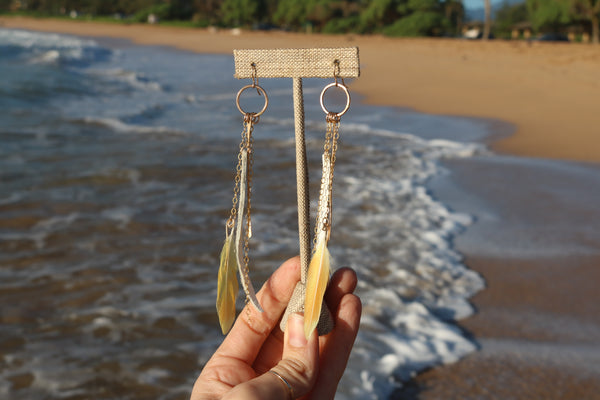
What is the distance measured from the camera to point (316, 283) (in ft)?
5.24

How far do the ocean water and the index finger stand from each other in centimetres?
186

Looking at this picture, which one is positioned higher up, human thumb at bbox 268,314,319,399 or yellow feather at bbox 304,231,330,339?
yellow feather at bbox 304,231,330,339

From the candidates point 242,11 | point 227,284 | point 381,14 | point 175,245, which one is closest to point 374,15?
point 381,14

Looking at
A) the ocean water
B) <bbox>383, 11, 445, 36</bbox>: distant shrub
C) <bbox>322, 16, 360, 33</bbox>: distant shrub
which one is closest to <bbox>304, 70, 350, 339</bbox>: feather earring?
the ocean water

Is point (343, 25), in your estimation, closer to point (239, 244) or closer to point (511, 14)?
point (511, 14)

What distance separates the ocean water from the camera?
3.93 m

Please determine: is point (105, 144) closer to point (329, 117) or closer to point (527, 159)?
point (527, 159)

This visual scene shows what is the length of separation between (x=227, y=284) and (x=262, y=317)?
0.24 metres

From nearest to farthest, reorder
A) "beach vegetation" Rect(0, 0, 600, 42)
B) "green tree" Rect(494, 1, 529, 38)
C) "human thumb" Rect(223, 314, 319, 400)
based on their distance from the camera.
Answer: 1. "human thumb" Rect(223, 314, 319, 400)
2. "beach vegetation" Rect(0, 0, 600, 42)
3. "green tree" Rect(494, 1, 529, 38)

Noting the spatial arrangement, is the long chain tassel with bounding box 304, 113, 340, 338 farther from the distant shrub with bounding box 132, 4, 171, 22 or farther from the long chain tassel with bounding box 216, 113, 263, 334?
the distant shrub with bounding box 132, 4, 171, 22

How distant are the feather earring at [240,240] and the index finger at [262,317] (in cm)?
10

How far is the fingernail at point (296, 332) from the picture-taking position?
1.68 m

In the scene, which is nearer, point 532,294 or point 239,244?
point 239,244

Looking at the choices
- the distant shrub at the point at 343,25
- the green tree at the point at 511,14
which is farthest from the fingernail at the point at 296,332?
the green tree at the point at 511,14
